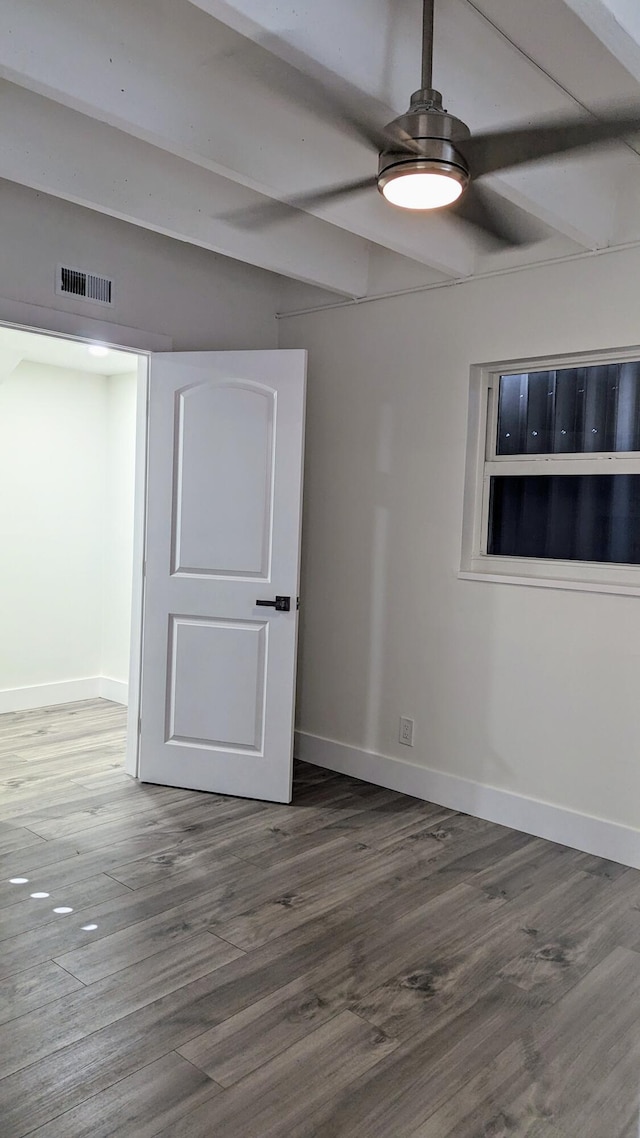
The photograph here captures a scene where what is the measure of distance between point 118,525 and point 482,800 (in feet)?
10.8

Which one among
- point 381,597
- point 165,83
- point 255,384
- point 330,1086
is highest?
point 165,83

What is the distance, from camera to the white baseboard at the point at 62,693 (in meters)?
5.38

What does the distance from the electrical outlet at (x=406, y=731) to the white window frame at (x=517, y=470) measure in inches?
31.6

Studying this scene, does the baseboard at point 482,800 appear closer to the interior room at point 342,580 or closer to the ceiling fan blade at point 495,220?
the interior room at point 342,580

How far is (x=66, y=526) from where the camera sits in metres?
5.64

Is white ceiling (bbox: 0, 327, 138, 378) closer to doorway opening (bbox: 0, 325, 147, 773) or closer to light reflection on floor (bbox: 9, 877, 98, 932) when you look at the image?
doorway opening (bbox: 0, 325, 147, 773)

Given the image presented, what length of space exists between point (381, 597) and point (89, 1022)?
240 cm

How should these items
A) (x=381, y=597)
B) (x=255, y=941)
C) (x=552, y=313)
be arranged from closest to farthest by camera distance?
(x=255, y=941) → (x=552, y=313) → (x=381, y=597)

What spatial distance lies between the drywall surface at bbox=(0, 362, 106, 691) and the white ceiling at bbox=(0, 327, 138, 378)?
0.17 metres

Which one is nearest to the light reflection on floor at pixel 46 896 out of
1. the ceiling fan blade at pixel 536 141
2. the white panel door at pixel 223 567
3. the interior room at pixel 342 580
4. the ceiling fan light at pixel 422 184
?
the interior room at pixel 342 580

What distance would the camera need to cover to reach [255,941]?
101 inches

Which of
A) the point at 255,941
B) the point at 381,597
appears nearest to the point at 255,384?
the point at 381,597

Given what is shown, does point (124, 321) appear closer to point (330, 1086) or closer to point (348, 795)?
point (348, 795)

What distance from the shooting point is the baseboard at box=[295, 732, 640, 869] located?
328cm
